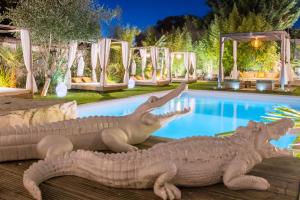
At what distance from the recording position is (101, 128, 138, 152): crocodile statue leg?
7.66 feet

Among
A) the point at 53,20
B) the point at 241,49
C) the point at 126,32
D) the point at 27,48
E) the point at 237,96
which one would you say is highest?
the point at 126,32

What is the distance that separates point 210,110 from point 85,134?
8132 mm

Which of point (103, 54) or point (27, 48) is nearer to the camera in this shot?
point (27, 48)

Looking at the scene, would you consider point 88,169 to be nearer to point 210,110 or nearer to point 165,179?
point 165,179

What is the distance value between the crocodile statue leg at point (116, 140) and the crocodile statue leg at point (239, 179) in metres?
0.80

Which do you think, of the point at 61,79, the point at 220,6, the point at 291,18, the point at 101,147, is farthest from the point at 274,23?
the point at 101,147

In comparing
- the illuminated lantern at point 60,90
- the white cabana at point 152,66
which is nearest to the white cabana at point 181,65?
the white cabana at point 152,66

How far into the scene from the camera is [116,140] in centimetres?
235

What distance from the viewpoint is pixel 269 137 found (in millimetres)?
1895

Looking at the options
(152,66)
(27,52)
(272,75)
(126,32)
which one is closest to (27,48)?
(27,52)

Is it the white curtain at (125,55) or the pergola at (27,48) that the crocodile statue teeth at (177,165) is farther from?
the white curtain at (125,55)

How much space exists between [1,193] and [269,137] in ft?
4.90

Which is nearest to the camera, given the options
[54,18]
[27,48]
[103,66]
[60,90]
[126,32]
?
[27,48]

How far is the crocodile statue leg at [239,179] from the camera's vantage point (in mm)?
1747
